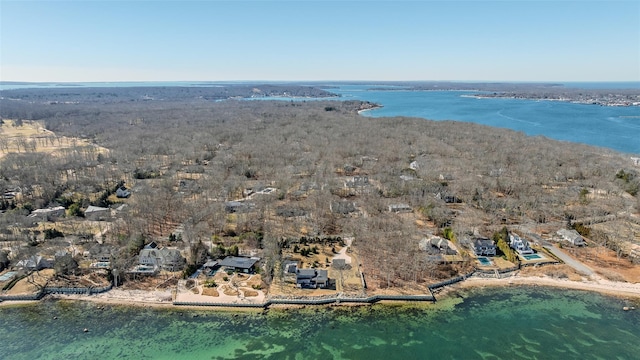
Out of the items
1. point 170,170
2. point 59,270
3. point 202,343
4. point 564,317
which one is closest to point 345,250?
point 202,343

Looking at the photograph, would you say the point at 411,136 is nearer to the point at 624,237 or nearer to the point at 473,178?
the point at 473,178

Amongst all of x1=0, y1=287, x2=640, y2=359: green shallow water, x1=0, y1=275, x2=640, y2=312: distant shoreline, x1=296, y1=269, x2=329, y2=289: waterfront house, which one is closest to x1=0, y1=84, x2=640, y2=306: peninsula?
x1=296, y1=269, x2=329, y2=289: waterfront house

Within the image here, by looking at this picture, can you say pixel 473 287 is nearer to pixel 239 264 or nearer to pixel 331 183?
pixel 239 264

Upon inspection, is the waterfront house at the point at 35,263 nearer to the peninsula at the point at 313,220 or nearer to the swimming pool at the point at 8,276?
the peninsula at the point at 313,220

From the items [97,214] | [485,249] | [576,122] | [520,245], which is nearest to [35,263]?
[97,214]

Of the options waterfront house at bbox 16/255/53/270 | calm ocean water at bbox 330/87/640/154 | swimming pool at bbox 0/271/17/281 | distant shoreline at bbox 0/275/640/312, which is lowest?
distant shoreline at bbox 0/275/640/312

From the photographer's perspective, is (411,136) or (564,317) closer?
(564,317)

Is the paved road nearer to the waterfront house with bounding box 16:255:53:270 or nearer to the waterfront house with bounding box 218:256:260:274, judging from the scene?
the waterfront house with bounding box 218:256:260:274
